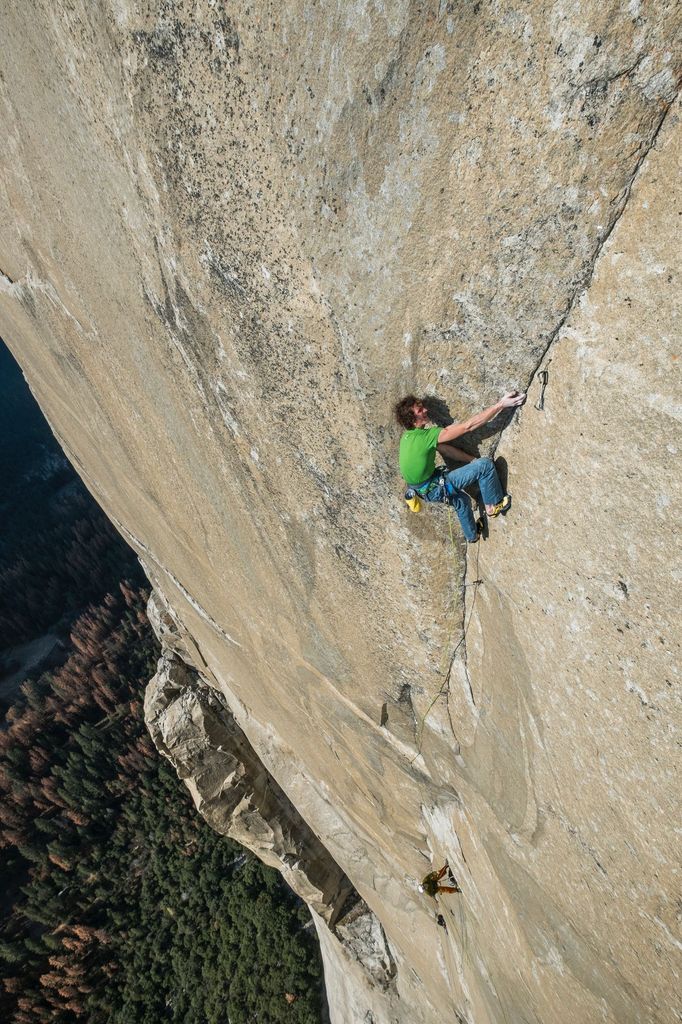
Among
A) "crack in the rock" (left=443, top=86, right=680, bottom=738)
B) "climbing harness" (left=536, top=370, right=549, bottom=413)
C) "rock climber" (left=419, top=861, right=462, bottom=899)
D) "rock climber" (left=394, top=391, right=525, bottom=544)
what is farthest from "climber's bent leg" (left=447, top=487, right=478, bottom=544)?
"rock climber" (left=419, top=861, right=462, bottom=899)

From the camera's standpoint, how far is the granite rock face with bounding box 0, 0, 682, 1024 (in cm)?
170

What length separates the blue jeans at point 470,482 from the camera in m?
2.33

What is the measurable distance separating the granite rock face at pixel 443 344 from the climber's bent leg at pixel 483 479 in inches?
3.8

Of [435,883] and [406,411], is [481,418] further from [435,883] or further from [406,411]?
[435,883]

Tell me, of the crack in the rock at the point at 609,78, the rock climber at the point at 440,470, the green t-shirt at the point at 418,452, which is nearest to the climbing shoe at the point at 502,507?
the rock climber at the point at 440,470

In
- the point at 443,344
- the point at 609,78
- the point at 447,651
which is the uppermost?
the point at 609,78

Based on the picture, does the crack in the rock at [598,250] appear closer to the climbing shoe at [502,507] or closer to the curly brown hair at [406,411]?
the climbing shoe at [502,507]

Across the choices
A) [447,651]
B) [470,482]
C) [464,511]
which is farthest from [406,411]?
[447,651]

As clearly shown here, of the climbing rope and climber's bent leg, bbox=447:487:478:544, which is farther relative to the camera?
the climbing rope

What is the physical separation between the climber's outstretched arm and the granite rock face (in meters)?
0.07

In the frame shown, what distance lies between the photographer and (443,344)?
2225 millimetres

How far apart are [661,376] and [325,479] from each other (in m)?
1.76

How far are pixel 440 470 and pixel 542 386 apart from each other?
595 mm

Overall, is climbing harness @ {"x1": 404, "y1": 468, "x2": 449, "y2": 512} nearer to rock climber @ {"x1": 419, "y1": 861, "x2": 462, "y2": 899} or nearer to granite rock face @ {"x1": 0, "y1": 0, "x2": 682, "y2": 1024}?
granite rock face @ {"x1": 0, "y1": 0, "x2": 682, "y2": 1024}
